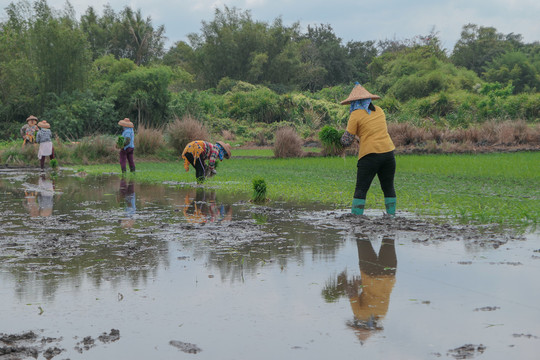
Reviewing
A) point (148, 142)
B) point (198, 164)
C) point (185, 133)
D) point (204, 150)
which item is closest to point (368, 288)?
point (204, 150)

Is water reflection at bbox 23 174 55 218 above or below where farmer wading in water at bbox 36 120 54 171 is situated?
below

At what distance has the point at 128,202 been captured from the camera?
1251 centimetres

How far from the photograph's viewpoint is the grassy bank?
10.3 m

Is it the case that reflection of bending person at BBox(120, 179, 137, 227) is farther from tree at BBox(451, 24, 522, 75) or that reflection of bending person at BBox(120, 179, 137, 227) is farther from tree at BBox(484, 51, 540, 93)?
tree at BBox(451, 24, 522, 75)

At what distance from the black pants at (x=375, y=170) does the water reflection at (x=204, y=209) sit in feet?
6.94

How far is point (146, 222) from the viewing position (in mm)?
9672

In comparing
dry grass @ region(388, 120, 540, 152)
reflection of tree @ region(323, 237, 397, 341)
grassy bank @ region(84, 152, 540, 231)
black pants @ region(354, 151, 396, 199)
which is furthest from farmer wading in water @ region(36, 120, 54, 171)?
reflection of tree @ region(323, 237, 397, 341)

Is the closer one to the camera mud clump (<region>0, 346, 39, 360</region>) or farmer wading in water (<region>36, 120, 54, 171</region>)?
mud clump (<region>0, 346, 39, 360</region>)

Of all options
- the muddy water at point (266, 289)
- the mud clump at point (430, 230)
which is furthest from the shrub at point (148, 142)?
the mud clump at point (430, 230)

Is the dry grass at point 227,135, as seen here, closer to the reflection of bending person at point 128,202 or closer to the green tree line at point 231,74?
the green tree line at point 231,74

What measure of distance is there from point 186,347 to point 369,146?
6.01 meters

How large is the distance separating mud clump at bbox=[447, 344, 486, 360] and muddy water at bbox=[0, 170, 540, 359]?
0.01 m

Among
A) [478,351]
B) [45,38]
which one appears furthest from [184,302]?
[45,38]

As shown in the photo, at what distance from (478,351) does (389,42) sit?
3141 inches
